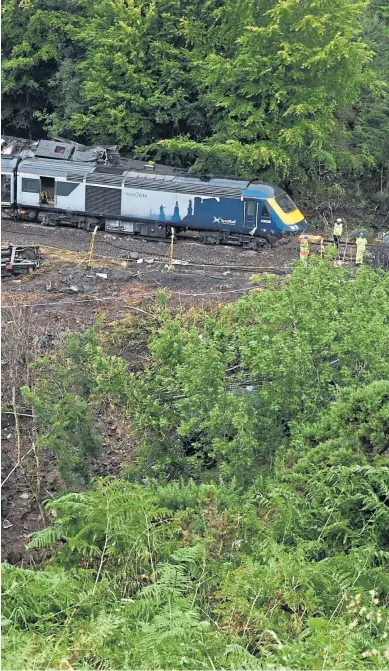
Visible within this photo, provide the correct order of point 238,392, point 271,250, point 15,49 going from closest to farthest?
point 238,392
point 271,250
point 15,49

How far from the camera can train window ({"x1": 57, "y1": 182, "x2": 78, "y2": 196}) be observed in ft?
96.3

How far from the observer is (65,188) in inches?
1160

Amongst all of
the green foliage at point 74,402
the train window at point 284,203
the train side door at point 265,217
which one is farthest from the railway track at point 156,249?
the green foliage at point 74,402

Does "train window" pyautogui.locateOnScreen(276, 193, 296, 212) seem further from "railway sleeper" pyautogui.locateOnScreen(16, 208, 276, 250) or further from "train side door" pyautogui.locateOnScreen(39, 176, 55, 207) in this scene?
"train side door" pyautogui.locateOnScreen(39, 176, 55, 207)

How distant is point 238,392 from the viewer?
55.7 feet

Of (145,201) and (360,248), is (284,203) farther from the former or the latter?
(145,201)

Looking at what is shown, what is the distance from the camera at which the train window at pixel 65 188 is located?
29.4 metres

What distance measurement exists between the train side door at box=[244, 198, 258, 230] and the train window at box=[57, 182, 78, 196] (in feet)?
19.4

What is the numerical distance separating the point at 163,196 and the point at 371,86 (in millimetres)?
10341

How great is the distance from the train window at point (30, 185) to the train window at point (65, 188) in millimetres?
794

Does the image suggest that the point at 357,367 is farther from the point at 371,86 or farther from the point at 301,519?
the point at 371,86

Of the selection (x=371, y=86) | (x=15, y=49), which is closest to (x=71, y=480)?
(x=371, y=86)

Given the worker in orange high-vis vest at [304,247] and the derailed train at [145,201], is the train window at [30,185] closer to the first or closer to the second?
the derailed train at [145,201]

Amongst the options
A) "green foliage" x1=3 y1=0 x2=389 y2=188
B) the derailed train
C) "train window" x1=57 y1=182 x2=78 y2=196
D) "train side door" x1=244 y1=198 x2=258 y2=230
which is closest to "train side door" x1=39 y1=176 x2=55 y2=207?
the derailed train
